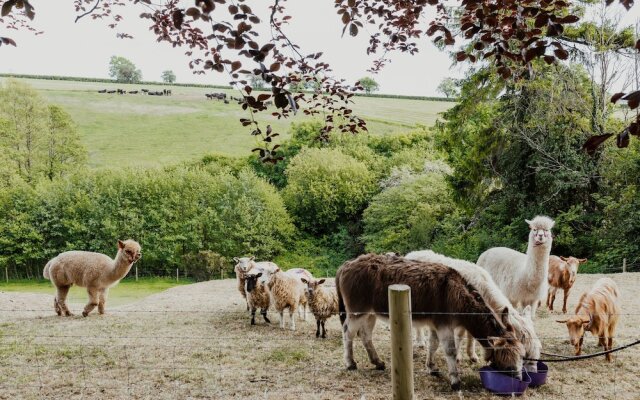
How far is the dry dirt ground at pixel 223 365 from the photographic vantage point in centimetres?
578

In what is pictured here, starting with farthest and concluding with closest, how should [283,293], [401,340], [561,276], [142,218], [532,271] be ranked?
[142,218]
[561,276]
[283,293]
[532,271]
[401,340]

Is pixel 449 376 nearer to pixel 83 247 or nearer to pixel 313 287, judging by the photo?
pixel 313 287

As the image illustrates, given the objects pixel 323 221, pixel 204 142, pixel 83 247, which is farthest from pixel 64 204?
pixel 204 142

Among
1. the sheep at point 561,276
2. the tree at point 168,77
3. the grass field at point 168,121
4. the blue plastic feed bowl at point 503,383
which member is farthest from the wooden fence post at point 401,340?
the tree at point 168,77

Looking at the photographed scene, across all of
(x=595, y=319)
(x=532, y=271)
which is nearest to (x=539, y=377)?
(x=595, y=319)

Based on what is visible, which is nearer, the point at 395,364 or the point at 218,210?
the point at 395,364

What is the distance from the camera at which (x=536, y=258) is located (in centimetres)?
795

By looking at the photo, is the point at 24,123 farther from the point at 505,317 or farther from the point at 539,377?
the point at 539,377

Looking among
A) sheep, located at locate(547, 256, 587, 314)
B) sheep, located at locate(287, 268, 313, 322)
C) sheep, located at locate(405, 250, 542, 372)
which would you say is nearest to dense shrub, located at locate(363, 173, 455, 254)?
sheep, located at locate(547, 256, 587, 314)

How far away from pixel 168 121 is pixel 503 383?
2377 inches

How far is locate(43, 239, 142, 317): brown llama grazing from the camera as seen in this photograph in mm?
10641

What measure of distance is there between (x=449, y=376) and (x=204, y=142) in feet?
171

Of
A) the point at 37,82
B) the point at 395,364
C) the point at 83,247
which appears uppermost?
the point at 37,82

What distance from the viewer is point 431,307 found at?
597cm
